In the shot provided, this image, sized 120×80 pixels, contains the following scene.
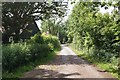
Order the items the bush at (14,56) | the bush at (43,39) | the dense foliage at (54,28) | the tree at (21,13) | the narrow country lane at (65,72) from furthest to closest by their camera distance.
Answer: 1. the dense foliage at (54,28)
2. the bush at (43,39)
3. the tree at (21,13)
4. the narrow country lane at (65,72)
5. the bush at (14,56)

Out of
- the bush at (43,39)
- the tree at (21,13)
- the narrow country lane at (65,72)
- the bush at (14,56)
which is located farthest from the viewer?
the bush at (43,39)

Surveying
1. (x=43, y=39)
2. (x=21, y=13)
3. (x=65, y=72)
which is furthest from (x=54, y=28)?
(x=65, y=72)

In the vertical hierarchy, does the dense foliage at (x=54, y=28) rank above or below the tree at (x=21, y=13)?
below

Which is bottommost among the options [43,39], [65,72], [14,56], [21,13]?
[65,72]

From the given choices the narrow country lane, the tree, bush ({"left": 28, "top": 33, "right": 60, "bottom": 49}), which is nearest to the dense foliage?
bush ({"left": 28, "top": 33, "right": 60, "bottom": 49})

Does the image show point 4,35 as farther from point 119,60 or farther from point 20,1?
point 119,60

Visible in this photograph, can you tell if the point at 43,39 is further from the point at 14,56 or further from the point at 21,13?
the point at 14,56

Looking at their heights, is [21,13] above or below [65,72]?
above

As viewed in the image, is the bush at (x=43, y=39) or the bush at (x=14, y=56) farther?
the bush at (x=43, y=39)

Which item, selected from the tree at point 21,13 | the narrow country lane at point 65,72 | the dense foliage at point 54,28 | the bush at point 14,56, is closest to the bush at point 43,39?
the tree at point 21,13

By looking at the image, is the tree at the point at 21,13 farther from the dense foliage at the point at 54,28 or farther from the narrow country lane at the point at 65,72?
the dense foliage at the point at 54,28

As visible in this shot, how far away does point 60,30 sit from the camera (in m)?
108

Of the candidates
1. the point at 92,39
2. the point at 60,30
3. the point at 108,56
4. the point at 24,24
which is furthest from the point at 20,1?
the point at 60,30

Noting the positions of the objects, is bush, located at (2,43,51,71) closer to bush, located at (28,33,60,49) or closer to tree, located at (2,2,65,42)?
tree, located at (2,2,65,42)
